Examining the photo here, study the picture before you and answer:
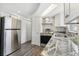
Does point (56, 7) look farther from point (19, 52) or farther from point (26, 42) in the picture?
point (19, 52)

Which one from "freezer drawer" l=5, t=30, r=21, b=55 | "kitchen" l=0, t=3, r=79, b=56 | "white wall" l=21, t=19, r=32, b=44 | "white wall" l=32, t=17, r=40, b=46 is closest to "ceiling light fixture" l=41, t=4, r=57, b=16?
"kitchen" l=0, t=3, r=79, b=56

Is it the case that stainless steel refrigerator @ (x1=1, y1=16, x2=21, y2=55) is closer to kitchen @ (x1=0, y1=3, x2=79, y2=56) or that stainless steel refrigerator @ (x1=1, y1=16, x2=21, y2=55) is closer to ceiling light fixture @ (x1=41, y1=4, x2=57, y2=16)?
kitchen @ (x1=0, y1=3, x2=79, y2=56)

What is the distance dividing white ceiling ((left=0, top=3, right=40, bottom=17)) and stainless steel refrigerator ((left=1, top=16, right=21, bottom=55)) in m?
0.26

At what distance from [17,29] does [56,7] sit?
1066mm

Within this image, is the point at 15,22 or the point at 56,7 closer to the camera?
the point at 56,7

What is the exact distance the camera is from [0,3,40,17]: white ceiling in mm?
2357

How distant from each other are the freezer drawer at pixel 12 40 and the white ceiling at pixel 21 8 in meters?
0.50

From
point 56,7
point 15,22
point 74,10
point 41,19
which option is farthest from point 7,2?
point 74,10

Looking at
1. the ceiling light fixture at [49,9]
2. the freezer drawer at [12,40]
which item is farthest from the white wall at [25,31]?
the ceiling light fixture at [49,9]

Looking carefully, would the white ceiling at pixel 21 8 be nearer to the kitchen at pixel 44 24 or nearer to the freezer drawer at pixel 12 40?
the kitchen at pixel 44 24

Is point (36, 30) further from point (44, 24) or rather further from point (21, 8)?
point (21, 8)

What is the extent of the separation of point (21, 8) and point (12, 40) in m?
0.83

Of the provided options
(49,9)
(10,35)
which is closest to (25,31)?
(10,35)

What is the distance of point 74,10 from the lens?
7.68 feet
